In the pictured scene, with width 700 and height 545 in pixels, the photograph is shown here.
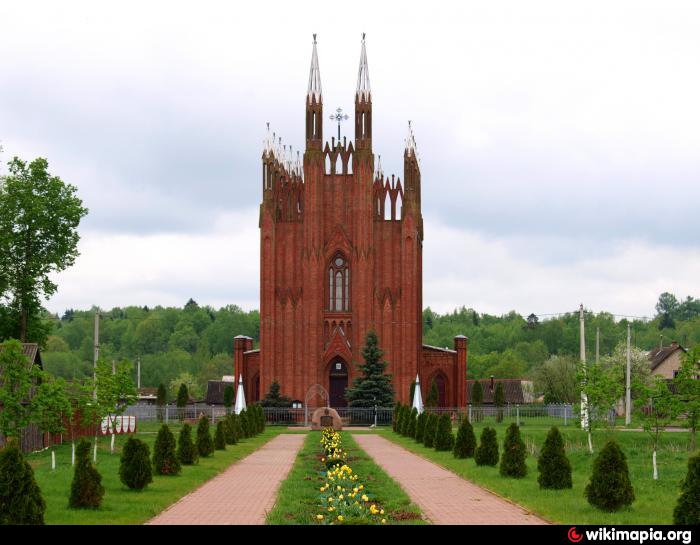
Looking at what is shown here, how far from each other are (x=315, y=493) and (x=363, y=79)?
50655 millimetres

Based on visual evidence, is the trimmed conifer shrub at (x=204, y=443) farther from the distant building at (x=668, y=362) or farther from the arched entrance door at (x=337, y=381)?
the distant building at (x=668, y=362)

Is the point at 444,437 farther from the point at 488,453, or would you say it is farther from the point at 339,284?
the point at 339,284

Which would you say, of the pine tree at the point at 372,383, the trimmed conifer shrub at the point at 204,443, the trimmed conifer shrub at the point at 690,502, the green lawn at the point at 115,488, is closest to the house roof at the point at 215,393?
the pine tree at the point at 372,383

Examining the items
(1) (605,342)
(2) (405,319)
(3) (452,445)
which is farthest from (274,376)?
(1) (605,342)

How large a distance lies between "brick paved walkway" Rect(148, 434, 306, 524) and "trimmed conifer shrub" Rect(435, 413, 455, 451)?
5.99 metres

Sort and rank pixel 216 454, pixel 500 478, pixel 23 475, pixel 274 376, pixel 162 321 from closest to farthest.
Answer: pixel 23 475, pixel 500 478, pixel 216 454, pixel 274 376, pixel 162 321

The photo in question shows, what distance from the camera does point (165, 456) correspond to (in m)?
24.7

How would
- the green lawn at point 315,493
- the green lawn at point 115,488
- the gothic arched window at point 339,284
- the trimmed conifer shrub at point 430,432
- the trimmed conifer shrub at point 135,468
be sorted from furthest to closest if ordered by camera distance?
the gothic arched window at point 339,284
the trimmed conifer shrub at point 430,432
the trimmed conifer shrub at point 135,468
the green lawn at point 115,488
the green lawn at point 315,493

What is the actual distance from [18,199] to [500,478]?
3236cm

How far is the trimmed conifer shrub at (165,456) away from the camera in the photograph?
2458cm

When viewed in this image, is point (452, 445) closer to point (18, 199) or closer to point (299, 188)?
point (18, 199)

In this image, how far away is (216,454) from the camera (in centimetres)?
3322

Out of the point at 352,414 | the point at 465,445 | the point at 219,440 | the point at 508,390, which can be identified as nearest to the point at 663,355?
the point at 508,390

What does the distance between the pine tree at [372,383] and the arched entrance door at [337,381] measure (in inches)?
111
